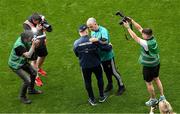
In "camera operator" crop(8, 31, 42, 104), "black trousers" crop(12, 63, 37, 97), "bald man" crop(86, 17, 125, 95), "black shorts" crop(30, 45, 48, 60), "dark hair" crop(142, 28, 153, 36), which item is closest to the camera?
"dark hair" crop(142, 28, 153, 36)

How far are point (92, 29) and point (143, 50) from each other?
127 cm

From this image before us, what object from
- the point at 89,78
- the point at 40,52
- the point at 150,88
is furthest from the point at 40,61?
the point at 150,88

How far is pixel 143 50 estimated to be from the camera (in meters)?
10.2

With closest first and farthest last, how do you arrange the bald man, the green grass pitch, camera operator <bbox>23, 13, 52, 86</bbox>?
1. the bald man
2. the green grass pitch
3. camera operator <bbox>23, 13, 52, 86</bbox>

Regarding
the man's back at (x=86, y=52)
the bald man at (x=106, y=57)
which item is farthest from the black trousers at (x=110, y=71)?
the man's back at (x=86, y=52)

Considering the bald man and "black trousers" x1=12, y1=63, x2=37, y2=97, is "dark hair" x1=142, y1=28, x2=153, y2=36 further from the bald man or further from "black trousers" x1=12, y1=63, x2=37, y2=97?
"black trousers" x1=12, y1=63, x2=37, y2=97

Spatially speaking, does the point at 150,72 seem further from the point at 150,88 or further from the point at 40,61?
the point at 40,61

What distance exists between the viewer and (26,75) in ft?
36.1

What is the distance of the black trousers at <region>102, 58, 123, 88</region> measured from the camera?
1112 cm

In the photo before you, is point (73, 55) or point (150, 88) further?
point (73, 55)

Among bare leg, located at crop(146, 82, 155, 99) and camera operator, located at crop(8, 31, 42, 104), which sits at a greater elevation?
camera operator, located at crop(8, 31, 42, 104)

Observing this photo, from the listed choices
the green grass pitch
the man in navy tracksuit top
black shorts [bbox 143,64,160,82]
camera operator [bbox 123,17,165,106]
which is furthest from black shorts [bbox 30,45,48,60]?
black shorts [bbox 143,64,160,82]

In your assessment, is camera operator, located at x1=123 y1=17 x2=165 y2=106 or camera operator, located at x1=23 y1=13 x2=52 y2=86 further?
camera operator, located at x1=23 y1=13 x2=52 y2=86

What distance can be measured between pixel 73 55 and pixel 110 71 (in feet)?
6.66
